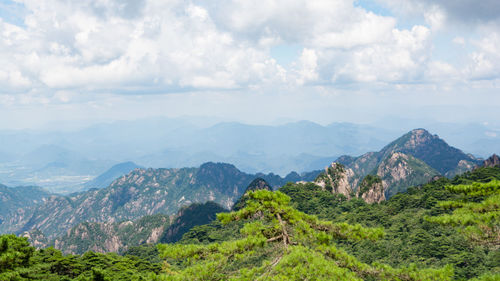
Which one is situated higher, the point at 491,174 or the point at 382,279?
the point at 382,279

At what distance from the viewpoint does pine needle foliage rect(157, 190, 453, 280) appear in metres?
10.3

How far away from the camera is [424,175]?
161750 mm

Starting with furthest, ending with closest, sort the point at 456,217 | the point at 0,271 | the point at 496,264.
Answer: the point at 496,264 < the point at 0,271 < the point at 456,217

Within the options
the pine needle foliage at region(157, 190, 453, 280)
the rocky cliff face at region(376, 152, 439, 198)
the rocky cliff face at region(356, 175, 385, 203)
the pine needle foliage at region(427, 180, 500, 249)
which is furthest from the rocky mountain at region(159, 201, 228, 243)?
the pine needle foliage at region(427, 180, 500, 249)

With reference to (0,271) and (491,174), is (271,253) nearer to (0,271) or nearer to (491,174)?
(0,271)

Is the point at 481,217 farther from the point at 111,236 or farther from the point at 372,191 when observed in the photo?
the point at 111,236

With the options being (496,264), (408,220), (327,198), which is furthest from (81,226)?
(496,264)

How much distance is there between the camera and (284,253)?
1111cm

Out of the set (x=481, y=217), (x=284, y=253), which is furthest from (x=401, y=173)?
(x=284, y=253)

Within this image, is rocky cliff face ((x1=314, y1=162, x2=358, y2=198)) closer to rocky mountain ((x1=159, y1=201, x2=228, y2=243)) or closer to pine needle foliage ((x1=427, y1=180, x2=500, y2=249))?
rocky mountain ((x1=159, y1=201, x2=228, y2=243))

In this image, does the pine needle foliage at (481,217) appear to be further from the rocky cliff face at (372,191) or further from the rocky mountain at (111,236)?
the rocky mountain at (111,236)

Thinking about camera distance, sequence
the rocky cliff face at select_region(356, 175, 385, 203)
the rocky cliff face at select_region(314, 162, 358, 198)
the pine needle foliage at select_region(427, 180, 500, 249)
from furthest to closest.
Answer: the rocky cliff face at select_region(314, 162, 358, 198) < the rocky cliff face at select_region(356, 175, 385, 203) < the pine needle foliage at select_region(427, 180, 500, 249)

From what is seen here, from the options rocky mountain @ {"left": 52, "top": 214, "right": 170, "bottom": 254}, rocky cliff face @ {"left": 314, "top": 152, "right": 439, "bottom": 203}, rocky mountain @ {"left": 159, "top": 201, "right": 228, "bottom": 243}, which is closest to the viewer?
rocky cliff face @ {"left": 314, "top": 152, "right": 439, "bottom": 203}

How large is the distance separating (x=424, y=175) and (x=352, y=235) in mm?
174934
